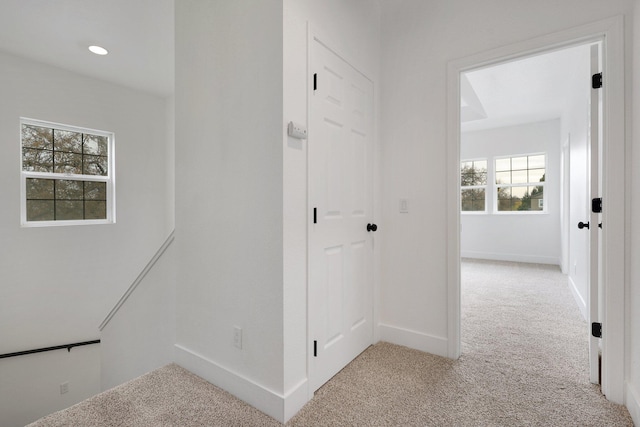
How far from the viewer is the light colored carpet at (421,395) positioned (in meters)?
1.52

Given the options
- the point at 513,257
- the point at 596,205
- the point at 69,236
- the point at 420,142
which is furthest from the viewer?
the point at 513,257

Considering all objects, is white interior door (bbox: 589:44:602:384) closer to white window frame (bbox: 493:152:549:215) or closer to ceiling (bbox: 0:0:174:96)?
ceiling (bbox: 0:0:174:96)

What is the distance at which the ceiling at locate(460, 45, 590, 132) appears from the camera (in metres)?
3.38

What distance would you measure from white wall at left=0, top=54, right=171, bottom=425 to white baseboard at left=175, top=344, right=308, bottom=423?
116 inches

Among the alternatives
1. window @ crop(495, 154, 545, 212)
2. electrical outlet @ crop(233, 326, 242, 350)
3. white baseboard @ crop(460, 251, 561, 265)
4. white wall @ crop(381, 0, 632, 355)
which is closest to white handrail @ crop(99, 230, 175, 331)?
electrical outlet @ crop(233, 326, 242, 350)

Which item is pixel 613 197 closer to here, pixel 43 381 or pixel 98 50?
pixel 98 50

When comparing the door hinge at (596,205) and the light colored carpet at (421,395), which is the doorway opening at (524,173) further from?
the door hinge at (596,205)

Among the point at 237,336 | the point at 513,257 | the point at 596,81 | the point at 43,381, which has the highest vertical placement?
the point at 596,81

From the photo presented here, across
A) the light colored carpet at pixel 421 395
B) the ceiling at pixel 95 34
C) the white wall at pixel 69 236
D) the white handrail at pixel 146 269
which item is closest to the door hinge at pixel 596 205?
the light colored carpet at pixel 421 395

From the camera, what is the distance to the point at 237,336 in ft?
5.74

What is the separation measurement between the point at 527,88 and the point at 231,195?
4.55 metres

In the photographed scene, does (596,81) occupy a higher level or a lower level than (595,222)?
higher

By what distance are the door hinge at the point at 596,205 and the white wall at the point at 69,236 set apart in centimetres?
510

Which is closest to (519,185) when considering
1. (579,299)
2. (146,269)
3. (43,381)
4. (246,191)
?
(579,299)
